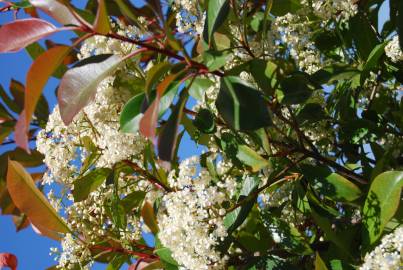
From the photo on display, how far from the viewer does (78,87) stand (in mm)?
1066

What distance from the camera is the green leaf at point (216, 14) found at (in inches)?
43.4

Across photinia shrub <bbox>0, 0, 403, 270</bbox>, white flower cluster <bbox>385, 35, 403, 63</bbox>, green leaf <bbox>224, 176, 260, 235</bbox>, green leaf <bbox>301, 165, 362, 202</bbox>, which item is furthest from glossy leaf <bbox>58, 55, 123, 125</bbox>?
white flower cluster <bbox>385, 35, 403, 63</bbox>

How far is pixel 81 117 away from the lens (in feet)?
4.83

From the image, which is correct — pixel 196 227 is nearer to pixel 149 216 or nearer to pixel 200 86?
pixel 200 86

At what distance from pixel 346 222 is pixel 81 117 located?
2.62ft

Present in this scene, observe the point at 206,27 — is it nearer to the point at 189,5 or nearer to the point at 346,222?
the point at 189,5

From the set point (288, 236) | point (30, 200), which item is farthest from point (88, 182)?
point (288, 236)

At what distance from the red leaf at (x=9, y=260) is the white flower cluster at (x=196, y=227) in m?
0.69

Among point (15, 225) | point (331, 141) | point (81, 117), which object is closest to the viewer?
point (81, 117)

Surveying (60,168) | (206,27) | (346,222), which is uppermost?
(206,27)

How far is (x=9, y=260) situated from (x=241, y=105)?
3.46 feet

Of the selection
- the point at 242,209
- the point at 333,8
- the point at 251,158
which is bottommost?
the point at 242,209

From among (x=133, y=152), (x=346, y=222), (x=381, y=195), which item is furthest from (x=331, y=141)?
(x=133, y=152)

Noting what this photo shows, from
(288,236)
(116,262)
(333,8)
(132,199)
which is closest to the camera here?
(288,236)
